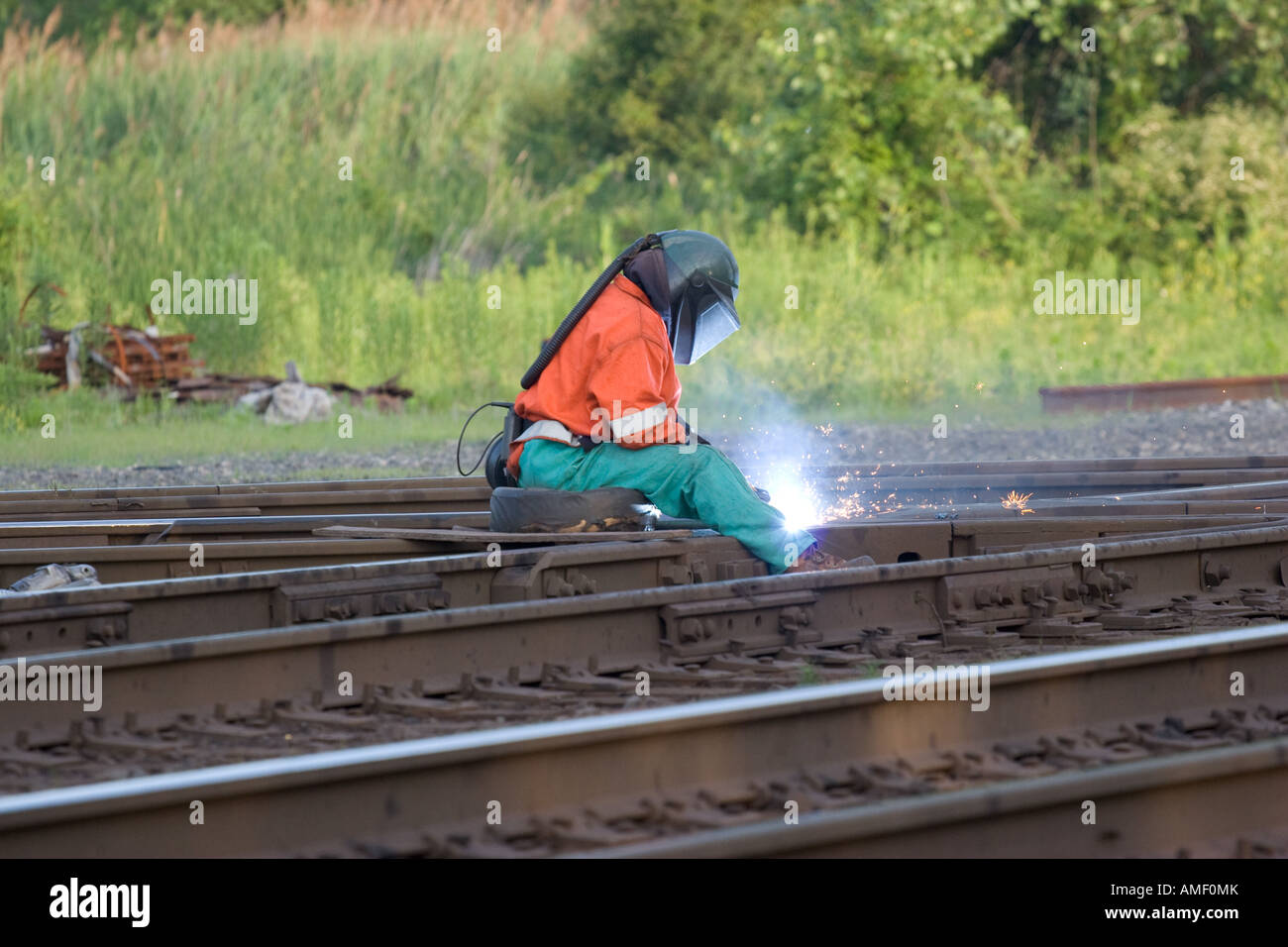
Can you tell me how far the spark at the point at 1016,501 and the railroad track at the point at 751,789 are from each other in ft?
9.94

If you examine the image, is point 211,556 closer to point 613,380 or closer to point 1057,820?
point 613,380

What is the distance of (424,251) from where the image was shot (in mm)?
18797

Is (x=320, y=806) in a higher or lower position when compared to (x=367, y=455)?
lower

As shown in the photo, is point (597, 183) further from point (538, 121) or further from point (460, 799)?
point (460, 799)

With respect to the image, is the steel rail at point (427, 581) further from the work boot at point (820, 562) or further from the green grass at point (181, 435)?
the green grass at point (181, 435)

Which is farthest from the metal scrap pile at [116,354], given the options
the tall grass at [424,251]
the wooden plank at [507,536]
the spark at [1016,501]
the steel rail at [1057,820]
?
the steel rail at [1057,820]

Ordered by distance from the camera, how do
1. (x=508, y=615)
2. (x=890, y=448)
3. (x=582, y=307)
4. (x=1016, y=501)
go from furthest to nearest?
1. (x=890, y=448)
2. (x=1016, y=501)
3. (x=582, y=307)
4. (x=508, y=615)

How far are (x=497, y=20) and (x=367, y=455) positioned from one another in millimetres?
15114

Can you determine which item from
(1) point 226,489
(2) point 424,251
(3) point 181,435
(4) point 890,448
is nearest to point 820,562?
(1) point 226,489

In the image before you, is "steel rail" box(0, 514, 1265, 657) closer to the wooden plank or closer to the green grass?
the wooden plank

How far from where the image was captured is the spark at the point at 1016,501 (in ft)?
23.7

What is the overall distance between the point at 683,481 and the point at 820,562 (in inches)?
23.7
